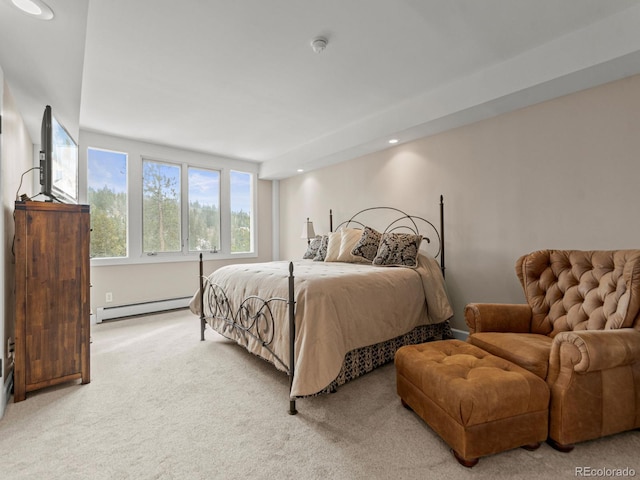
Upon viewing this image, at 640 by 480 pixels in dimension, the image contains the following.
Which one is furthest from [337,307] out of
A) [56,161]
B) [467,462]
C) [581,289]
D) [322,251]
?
[56,161]

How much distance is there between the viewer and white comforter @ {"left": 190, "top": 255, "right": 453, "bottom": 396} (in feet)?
6.60

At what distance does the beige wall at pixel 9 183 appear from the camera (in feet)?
7.16

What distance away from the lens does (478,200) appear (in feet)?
10.6

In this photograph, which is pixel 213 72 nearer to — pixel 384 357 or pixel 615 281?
pixel 384 357

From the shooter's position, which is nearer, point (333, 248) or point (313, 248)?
point (333, 248)

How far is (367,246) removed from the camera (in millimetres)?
3486

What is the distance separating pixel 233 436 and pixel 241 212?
14.8ft

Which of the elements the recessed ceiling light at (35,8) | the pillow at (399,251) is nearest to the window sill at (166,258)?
the pillow at (399,251)

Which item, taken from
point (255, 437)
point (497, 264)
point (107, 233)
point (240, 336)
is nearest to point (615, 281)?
point (497, 264)

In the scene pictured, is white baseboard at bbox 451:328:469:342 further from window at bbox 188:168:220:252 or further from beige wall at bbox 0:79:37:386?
window at bbox 188:168:220:252

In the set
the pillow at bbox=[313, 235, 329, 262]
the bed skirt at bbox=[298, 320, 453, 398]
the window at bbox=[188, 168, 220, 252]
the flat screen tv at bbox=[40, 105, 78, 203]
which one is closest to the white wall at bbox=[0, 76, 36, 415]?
the flat screen tv at bbox=[40, 105, 78, 203]

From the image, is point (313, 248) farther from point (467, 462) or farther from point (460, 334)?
point (467, 462)

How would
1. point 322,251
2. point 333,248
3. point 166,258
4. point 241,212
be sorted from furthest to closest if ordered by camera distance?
point 241,212
point 166,258
point 322,251
point 333,248

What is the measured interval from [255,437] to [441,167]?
10.3 feet
